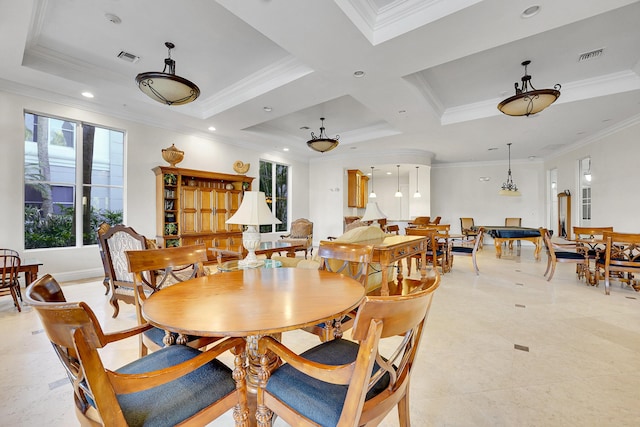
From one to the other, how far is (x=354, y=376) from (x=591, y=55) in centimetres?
505

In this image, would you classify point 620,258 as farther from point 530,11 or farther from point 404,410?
point 404,410

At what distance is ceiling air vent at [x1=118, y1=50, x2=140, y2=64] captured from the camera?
3600mm

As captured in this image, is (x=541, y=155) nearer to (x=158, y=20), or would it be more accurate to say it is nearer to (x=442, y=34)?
(x=442, y=34)

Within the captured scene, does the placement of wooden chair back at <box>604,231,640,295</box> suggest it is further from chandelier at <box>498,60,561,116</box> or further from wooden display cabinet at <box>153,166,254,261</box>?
wooden display cabinet at <box>153,166,254,261</box>

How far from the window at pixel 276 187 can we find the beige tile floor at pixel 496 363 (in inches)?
185

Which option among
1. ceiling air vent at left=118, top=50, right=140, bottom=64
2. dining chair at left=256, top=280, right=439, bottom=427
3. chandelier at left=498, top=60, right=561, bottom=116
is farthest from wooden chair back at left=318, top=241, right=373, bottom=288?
ceiling air vent at left=118, top=50, right=140, bottom=64

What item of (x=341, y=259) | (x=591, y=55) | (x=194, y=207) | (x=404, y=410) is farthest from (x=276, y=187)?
(x=404, y=410)

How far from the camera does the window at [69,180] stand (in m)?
4.20

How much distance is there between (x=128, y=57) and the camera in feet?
12.1

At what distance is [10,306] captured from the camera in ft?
10.8

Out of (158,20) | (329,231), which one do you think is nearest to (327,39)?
(158,20)

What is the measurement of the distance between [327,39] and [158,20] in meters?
1.85

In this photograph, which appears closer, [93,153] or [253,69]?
[253,69]

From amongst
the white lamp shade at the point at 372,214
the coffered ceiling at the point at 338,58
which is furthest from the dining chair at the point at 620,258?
the white lamp shade at the point at 372,214
